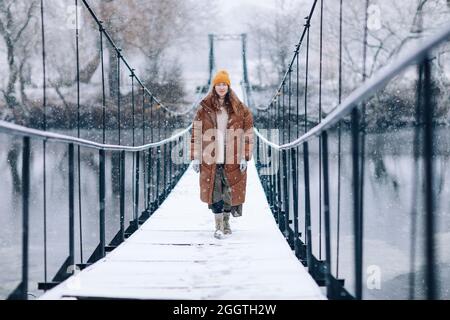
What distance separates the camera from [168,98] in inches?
888

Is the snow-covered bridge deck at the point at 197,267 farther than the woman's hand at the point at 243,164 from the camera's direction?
No

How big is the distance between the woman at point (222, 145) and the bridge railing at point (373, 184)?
0.27m

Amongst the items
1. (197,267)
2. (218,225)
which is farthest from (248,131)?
(197,267)

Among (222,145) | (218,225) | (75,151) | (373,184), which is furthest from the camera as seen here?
(373,184)

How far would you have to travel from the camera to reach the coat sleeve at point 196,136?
338 cm

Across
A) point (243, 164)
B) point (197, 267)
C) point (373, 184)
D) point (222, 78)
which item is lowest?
point (373, 184)

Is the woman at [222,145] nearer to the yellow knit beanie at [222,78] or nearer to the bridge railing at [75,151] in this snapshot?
the yellow knit beanie at [222,78]

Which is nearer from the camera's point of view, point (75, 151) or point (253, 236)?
point (253, 236)

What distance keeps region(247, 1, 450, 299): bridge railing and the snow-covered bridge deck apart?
0.13 m

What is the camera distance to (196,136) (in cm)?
339

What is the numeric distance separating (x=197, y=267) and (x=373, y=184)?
19021 millimetres

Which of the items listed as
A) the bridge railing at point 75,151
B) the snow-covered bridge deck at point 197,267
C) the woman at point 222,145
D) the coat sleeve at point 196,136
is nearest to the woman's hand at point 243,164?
the woman at point 222,145

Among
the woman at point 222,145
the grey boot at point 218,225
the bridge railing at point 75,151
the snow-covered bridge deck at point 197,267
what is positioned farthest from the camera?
the bridge railing at point 75,151

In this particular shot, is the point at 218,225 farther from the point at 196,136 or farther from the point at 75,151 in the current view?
the point at 75,151
